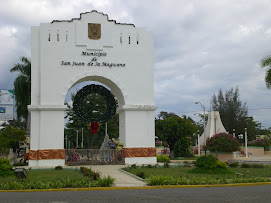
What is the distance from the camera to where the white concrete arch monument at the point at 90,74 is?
22.8 metres

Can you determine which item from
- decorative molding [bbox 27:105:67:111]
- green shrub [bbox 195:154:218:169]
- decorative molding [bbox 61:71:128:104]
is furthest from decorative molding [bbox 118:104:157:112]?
green shrub [bbox 195:154:218:169]

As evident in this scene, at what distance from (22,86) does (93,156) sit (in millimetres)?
15212

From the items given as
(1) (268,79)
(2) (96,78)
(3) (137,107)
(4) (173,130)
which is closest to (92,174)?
(3) (137,107)

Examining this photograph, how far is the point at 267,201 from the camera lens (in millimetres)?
10562

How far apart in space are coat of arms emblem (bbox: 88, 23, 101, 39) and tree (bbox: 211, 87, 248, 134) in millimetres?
48595

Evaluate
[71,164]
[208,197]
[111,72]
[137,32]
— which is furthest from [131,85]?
[208,197]

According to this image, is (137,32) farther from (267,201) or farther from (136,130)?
(267,201)

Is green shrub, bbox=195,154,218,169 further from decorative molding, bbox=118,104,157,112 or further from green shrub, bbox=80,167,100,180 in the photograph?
decorative molding, bbox=118,104,157,112

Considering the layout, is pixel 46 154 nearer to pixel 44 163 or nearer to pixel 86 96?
pixel 44 163

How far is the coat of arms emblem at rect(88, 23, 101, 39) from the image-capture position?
24.2m

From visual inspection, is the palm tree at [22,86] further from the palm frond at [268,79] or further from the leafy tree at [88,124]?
the palm frond at [268,79]

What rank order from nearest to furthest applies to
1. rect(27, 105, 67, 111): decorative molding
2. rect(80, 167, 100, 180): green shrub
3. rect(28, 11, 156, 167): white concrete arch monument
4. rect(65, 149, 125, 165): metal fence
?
rect(80, 167, 100, 180): green shrub, rect(27, 105, 67, 111): decorative molding, rect(28, 11, 156, 167): white concrete arch monument, rect(65, 149, 125, 165): metal fence

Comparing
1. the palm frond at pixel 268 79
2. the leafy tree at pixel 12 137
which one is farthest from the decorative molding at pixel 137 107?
the leafy tree at pixel 12 137

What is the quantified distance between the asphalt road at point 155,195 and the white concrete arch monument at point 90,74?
10.7 metres
